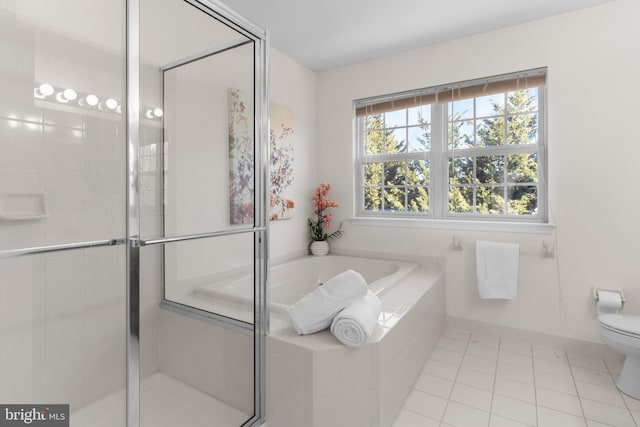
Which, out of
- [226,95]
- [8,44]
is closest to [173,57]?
[226,95]

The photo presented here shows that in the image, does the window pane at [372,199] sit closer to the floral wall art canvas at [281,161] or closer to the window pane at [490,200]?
the floral wall art canvas at [281,161]

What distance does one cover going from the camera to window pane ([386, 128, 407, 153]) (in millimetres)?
3100

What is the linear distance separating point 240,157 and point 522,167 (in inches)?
87.6

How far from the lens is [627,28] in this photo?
2170mm

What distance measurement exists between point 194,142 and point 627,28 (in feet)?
9.14

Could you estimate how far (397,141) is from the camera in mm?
3133

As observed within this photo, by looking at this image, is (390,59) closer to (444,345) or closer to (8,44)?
(444,345)

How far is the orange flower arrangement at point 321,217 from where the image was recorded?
10.6ft

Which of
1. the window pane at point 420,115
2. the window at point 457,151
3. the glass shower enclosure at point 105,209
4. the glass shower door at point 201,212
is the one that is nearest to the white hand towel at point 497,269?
the window at point 457,151

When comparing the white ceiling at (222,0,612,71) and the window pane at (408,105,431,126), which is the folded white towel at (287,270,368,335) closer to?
the white ceiling at (222,0,612,71)

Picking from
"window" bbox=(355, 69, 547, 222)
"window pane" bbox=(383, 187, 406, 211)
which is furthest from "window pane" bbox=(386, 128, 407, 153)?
"window pane" bbox=(383, 187, 406, 211)

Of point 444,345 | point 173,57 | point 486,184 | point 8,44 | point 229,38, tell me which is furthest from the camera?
point 486,184

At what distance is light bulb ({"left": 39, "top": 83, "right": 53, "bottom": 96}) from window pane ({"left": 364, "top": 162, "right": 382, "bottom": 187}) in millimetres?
2590

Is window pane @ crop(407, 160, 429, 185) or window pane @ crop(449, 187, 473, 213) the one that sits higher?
window pane @ crop(407, 160, 429, 185)
